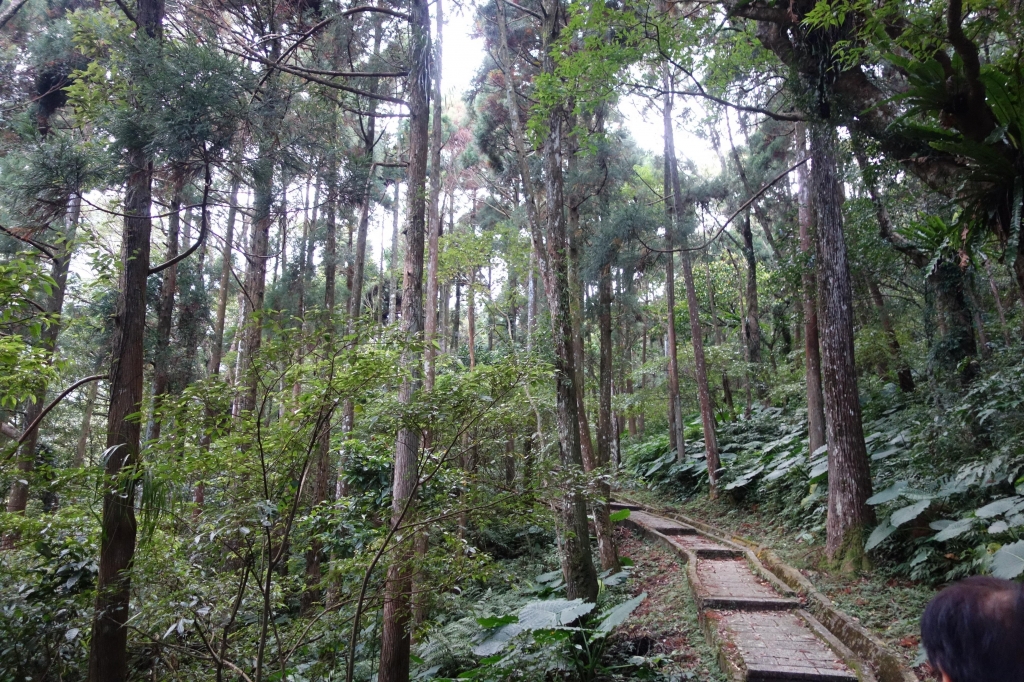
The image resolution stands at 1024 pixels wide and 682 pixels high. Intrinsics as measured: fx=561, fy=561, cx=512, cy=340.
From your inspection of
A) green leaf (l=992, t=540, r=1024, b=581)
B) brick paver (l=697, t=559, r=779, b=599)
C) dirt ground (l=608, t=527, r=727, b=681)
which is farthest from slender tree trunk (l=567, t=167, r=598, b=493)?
green leaf (l=992, t=540, r=1024, b=581)

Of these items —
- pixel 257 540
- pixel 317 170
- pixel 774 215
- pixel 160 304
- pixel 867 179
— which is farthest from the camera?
pixel 774 215

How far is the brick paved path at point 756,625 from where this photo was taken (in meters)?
4.61

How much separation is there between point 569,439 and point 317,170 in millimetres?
4258

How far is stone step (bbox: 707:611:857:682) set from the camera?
4.55 meters

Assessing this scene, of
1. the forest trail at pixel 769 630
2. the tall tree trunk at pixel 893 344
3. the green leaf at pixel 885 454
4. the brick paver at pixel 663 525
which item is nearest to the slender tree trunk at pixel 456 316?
the brick paver at pixel 663 525

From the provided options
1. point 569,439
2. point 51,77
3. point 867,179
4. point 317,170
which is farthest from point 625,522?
point 51,77

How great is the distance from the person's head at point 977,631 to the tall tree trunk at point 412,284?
4035mm

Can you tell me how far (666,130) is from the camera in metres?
13.7

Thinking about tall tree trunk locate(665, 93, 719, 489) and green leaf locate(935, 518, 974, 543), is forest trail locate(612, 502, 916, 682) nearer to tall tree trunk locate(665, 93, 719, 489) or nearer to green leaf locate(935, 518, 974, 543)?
green leaf locate(935, 518, 974, 543)

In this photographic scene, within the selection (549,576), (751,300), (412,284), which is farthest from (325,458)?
(751,300)

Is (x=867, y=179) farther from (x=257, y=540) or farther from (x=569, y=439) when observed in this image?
(x=257, y=540)

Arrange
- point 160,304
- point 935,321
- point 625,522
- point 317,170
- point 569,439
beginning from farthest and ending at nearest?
point 625,522 < point 160,304 < point 935,321 < point 569,439 < point 317,170

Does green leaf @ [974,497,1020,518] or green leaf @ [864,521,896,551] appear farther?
green leaf @ [864,521,896,551]

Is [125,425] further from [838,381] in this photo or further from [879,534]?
[838,381]
